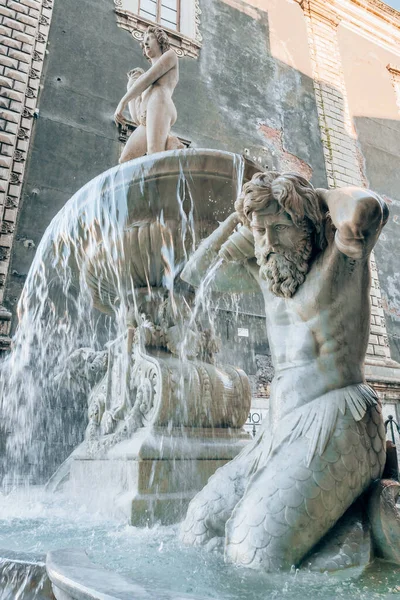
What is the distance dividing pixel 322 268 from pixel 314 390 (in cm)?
38

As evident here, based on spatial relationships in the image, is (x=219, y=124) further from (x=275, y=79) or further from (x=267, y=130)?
(x=275, y=79)

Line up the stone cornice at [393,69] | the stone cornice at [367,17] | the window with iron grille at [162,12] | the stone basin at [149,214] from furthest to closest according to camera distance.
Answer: the stone cornice at [393,69]
the stone cornice at [367,17]
the window with iron grille at [162,12]
the stone basin at [149,214]

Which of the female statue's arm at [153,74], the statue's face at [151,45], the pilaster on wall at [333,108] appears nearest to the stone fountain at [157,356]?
the female statue's arm at [153,74]

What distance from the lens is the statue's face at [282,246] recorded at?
54.9 inches

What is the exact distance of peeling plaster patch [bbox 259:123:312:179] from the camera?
9.17 meters

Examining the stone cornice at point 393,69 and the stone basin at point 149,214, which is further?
the stone cornice at point 393,69

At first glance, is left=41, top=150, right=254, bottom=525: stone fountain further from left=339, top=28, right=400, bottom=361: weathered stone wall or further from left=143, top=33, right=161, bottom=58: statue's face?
left=339, top=28, right=400, bottom=361: weathered stone wall

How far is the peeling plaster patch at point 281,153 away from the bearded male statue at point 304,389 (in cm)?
816

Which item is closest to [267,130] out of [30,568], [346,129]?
[346,129]

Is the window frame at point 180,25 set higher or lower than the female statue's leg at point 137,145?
higher

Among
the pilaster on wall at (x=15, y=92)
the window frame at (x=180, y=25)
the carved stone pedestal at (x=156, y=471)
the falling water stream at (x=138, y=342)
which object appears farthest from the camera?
the window frame at (x=180, y=25)

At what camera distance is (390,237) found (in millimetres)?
10375

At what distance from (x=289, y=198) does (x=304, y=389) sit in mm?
590

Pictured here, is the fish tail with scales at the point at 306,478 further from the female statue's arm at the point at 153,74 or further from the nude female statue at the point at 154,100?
the female statue's arm at the point at 153,74
